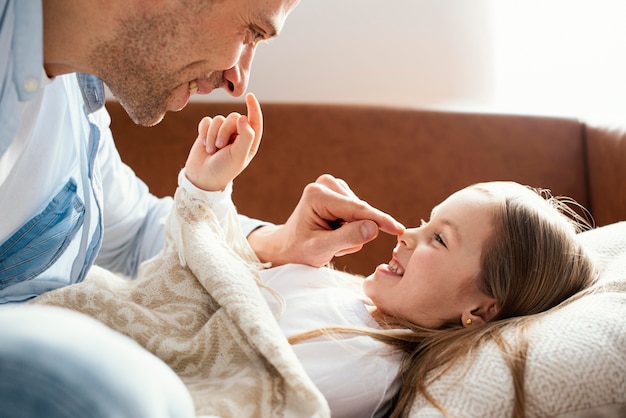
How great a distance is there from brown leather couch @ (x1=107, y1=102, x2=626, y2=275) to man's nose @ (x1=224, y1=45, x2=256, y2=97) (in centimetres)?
70

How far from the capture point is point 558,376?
907 mm

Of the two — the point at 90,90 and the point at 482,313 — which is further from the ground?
the point at 90,90

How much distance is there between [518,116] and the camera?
2016mm

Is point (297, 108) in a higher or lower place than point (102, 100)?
lower

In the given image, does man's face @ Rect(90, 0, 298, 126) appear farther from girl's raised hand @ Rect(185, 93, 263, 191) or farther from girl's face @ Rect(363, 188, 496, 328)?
girl's face @ Rect(363, 188, 496, 328)

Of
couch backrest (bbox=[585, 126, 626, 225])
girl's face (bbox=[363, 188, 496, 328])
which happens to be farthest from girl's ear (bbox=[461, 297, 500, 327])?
couch backrest (bbox=[585, 126, 626, 225])

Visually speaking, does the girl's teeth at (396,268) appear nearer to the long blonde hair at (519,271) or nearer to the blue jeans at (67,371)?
the long blonde hair at (519,271)

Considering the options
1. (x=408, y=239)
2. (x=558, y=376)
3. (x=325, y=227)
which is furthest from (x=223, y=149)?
(x=558, y=376)

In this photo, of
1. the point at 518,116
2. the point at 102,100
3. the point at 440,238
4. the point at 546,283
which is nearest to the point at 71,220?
the point at 102,100

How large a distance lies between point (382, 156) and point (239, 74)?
80 centimetres

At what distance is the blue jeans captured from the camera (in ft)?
1.70

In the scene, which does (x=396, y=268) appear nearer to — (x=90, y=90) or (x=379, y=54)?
(x=90, y=90)

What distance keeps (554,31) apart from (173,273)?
5.85 feet

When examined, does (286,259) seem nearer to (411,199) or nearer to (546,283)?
(546,283)
